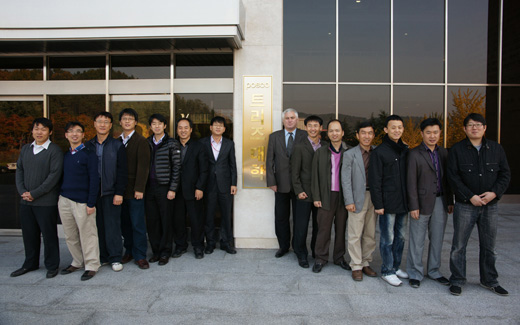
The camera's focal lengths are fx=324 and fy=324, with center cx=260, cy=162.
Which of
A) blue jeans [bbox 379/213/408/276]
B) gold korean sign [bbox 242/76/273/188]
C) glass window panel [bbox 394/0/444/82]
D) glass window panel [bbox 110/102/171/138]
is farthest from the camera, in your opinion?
glass window panel [bbox 394/0/444/82]

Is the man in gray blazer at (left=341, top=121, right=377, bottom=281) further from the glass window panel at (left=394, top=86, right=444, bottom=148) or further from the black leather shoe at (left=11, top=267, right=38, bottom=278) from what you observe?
the black leather shoe at (left=11, top=267, right=38, bottom=278)

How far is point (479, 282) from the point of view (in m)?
3.80

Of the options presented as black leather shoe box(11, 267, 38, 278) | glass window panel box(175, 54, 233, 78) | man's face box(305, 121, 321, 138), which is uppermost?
glass window panel box(175, 54, 233, 78)

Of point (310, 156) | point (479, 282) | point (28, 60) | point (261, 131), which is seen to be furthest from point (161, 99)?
point (479, 282)

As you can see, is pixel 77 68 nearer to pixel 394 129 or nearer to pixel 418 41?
pixel 394 129

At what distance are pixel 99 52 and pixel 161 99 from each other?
1.38 m

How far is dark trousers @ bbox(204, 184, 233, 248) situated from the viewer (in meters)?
4.80

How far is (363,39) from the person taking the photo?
702cm

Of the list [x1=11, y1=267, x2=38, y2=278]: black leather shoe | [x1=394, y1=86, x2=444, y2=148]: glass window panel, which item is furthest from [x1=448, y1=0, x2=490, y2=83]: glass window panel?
[x1=11, y1=267, x2=38, y2=278]: black leather shoe

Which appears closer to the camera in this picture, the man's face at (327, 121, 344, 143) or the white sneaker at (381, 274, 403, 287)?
the white sneaker at (381, 274, 403, 287)

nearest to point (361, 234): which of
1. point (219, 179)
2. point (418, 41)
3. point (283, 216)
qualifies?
point (283, 216)

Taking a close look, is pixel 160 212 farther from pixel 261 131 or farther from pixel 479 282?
pixel 479 282

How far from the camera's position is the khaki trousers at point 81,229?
399cm

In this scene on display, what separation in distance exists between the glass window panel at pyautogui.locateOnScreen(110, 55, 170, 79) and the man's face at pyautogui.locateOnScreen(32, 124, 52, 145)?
2.21m
